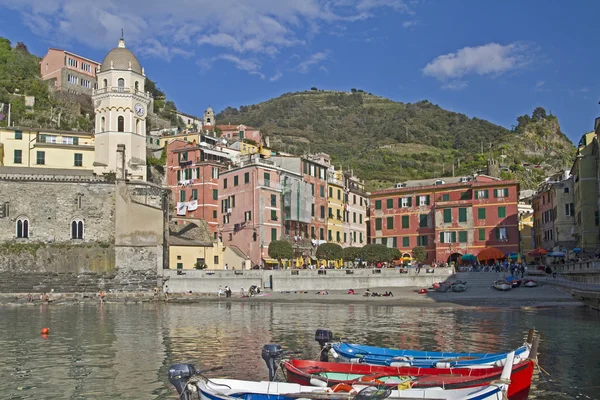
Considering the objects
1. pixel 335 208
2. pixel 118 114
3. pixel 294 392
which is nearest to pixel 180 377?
pixel 294 392

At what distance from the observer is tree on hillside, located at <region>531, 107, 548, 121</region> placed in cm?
16002

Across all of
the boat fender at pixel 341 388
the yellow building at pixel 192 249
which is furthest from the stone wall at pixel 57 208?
the boat fender at pixel 341 388

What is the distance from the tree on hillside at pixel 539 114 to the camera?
525 ft

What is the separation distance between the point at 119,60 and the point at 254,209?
23475 mm

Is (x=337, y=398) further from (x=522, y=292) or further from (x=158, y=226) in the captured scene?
(x=158, y=226)

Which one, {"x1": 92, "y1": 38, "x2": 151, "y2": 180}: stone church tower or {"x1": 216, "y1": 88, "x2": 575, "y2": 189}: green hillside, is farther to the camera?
{"x1": 216, "y1": 88, "x2": 575, "y2": 189}: green hillside

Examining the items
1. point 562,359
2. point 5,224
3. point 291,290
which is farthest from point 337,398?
point 5,224

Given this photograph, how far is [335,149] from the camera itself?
169 metres

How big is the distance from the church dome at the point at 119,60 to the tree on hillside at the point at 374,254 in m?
34.0

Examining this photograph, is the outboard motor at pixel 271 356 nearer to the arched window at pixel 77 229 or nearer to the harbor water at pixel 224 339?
the harbor water at pixel 224 339

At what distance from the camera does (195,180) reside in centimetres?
8031

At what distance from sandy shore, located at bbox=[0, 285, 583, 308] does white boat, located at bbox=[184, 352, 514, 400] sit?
3670cm

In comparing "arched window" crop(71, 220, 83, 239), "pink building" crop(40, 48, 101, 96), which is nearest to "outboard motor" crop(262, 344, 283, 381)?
"arched window" crop(71, 220, 83, 239)

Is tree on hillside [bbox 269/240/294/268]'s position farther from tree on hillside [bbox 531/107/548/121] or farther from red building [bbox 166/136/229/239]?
tree on hillside [bbox 531/107/548/121]
